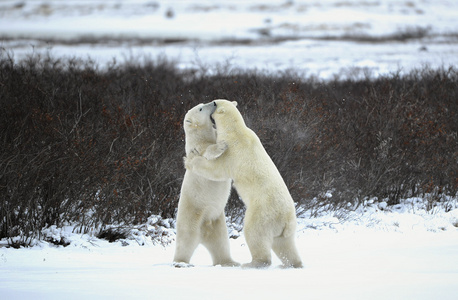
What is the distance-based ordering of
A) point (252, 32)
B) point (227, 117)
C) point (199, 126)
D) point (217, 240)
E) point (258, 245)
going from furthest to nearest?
point (252, 32) → point (217, 240) → point (199, 126) → point (227, 117) → point (258, 245)

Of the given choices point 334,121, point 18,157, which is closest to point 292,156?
point 334,121

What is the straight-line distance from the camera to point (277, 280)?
309 cm

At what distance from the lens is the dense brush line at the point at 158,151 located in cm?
502

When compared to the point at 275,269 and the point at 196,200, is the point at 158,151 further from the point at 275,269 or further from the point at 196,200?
the point at 275,269

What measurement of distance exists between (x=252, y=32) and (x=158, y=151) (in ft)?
133

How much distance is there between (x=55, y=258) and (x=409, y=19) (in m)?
53.0

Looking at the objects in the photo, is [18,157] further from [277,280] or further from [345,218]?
[345,218]

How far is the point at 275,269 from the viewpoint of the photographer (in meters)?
3.45

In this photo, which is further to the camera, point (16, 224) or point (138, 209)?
point (138, 209)

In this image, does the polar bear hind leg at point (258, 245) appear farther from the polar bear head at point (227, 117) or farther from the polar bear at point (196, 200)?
the polar bear head at point (227, 117)

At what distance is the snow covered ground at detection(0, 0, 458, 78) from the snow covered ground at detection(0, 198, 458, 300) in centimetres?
1347

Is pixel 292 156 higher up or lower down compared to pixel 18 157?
lower down

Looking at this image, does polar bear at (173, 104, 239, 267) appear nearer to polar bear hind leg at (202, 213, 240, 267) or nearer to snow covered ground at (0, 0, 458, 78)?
polar bear hind leg at (202, 213, 240, 267)

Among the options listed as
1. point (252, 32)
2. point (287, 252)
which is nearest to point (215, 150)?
point (287, 252)
